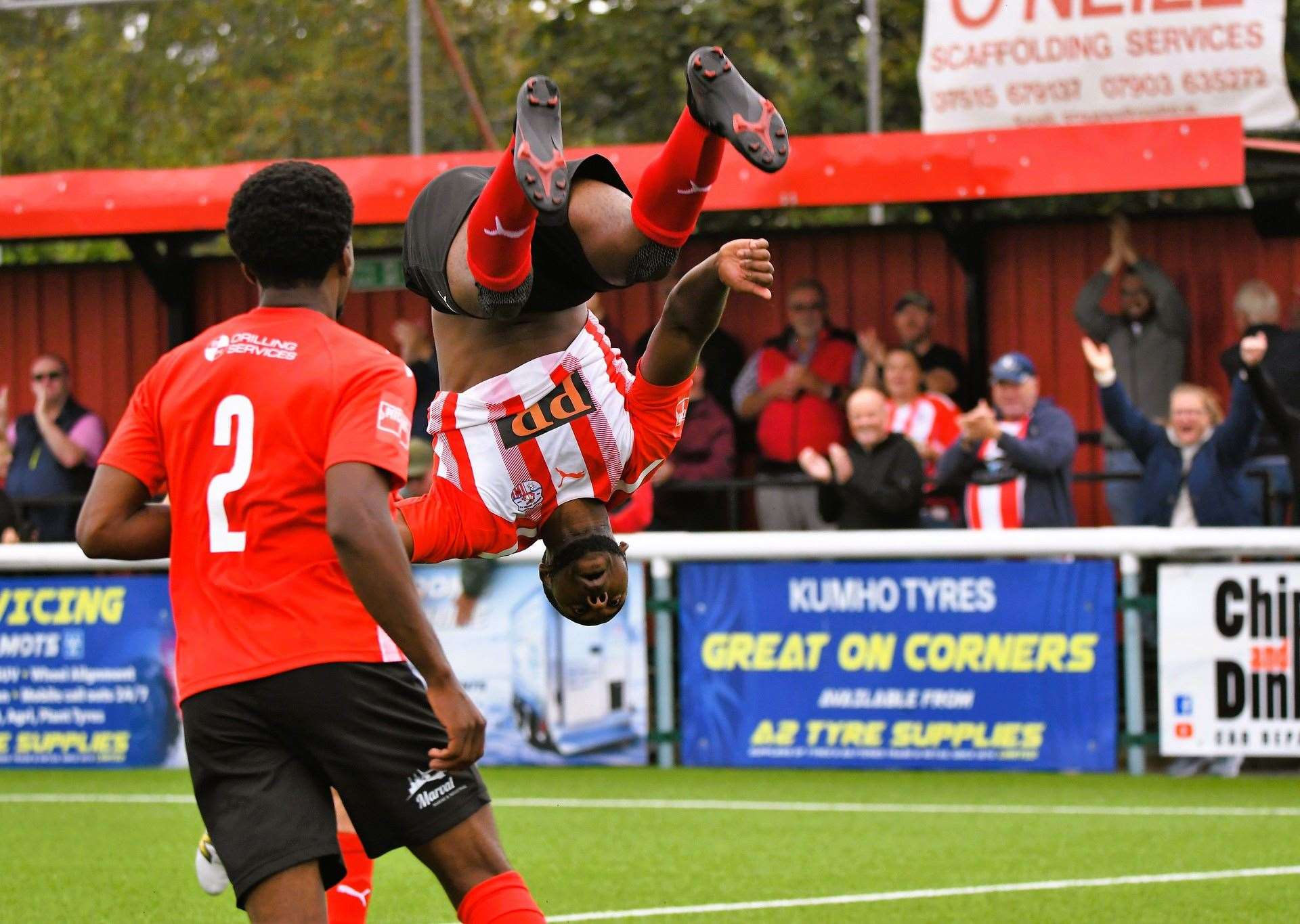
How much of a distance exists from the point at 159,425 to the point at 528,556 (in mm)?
6489

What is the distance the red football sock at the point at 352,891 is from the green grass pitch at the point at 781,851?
6.77 feet

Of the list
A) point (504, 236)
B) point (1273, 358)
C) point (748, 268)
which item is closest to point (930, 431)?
point (1273, 358)

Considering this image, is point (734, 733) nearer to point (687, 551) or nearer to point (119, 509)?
point (687, 551)

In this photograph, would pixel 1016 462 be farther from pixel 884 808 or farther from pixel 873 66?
pixel 873 66

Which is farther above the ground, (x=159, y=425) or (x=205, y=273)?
(x=205, y=273)

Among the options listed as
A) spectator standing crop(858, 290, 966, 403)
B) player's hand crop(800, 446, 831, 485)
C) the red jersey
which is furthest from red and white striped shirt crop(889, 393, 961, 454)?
the red jersey

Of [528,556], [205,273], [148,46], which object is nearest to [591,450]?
[528,556]

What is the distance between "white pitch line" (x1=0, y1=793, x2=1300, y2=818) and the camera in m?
8.91

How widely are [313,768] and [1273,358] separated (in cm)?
819

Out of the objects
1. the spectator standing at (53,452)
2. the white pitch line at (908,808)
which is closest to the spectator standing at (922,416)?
the white pitch line at (908,808)

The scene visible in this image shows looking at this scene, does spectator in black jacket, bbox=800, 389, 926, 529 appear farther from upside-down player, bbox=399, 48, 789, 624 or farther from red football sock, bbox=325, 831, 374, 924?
red football sock, bbox=325, 831, 374, 924

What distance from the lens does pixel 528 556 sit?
34.3 feet

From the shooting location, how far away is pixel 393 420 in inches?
152

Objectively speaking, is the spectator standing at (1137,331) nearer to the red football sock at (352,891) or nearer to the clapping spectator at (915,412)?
the clapping spectator at (915,412)
